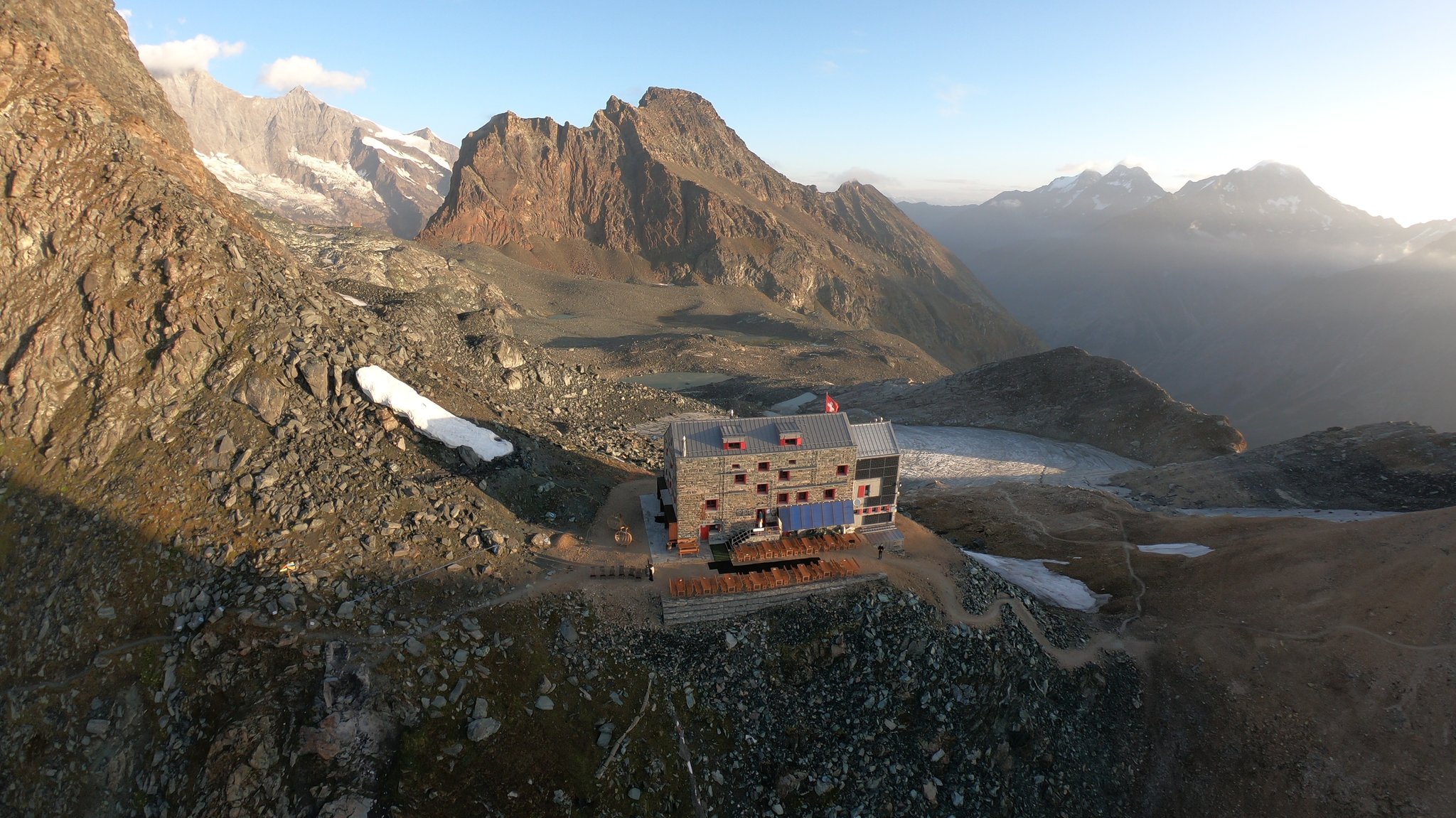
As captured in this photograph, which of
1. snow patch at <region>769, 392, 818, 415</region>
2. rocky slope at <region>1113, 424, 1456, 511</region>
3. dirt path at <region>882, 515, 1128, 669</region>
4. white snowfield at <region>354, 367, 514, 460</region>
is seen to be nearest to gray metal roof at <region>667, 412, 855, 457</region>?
dirt path at <region>882, 515, 1128, 669</region>

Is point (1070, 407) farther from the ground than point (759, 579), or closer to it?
farther from the ground

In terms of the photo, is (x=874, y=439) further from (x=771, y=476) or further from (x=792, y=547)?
(x=792, y=547)

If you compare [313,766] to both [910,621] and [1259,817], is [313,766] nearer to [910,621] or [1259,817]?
[910,621]

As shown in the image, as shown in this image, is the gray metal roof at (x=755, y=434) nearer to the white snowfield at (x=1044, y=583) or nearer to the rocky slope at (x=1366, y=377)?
the white snowfield at (x=1044, y=583)

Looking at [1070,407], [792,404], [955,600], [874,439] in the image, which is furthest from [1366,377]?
[955,600]

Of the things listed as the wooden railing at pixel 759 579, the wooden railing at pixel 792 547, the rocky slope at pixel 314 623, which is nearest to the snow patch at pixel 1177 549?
the rocky slope at pixel 314 623

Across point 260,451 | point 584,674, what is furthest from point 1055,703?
point 260,451
